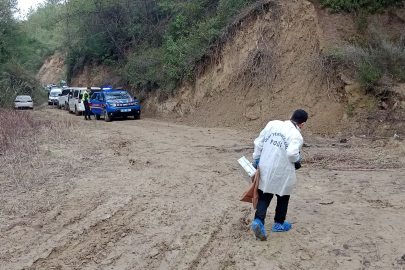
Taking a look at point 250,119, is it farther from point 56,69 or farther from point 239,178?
point 56,69

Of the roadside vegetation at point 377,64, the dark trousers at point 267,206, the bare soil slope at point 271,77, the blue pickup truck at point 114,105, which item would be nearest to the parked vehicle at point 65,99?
the blue pickup truck at point 114,105

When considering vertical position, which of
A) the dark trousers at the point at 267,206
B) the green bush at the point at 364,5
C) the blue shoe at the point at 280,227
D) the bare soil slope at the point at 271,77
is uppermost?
the green bush at the point at 364,5

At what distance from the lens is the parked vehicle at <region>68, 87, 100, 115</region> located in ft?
87.0

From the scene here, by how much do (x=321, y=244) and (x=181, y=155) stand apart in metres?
6.70

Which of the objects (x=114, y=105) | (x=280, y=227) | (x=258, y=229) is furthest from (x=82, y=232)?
(x=114, y=105)

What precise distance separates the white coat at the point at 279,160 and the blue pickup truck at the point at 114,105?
1715cm

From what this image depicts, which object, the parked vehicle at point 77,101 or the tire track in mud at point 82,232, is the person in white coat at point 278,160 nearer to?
the tire track in mud at point 82,232

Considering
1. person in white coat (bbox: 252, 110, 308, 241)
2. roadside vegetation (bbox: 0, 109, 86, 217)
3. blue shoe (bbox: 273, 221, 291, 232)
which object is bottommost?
roadside vegetation (bbox: 0, 109, 86, 217)

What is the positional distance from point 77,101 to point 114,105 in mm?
6240

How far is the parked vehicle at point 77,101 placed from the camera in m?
26.5

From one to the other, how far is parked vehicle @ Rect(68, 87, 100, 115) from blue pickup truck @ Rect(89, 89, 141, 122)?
3.72m

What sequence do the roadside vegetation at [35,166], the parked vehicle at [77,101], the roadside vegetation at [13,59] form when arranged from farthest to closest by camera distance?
the roadside vegetation at [13,59] → the parked vehicle at [77,101] → the roadside vegetation at [35,166]

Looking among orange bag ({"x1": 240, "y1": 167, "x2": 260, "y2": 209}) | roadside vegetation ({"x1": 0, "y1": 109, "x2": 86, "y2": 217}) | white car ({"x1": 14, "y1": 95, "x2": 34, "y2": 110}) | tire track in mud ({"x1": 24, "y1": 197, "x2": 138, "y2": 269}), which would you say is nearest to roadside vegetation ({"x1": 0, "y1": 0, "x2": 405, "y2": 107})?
white car ({"x1": 14, "y1": 95, "x2": 34, "y2": 110})

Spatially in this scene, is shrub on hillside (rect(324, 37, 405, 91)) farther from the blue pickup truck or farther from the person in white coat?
the blue pickup truck
